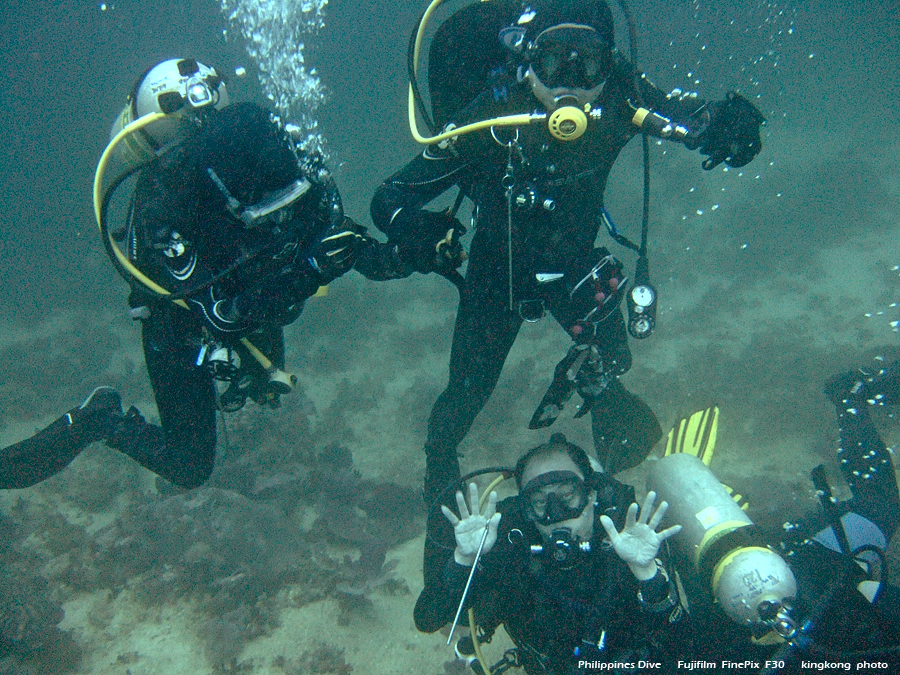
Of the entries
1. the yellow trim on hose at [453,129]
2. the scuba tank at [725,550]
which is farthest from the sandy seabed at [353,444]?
the yellow trim on hose at [453,129]

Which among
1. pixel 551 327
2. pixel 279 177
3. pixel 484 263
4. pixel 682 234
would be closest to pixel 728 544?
pixel 484 263

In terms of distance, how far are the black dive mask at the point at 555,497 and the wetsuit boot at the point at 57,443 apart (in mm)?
3629

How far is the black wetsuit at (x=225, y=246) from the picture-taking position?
2691mm

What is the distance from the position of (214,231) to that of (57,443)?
2.70m

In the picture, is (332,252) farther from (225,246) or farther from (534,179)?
(534,179)

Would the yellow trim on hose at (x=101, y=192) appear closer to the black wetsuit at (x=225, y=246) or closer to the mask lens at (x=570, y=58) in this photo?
the black wetsuit at (x=225, y=246)

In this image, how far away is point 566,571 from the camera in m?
2.97

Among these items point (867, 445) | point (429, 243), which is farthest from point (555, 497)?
point (867, 445)

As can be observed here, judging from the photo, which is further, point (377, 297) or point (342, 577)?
point (377, 297)

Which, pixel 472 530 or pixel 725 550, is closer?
pixel 472 530

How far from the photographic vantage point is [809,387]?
8.73m

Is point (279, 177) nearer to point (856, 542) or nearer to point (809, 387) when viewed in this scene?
point (856, 542)

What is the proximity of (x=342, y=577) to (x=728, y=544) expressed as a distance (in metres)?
4.40

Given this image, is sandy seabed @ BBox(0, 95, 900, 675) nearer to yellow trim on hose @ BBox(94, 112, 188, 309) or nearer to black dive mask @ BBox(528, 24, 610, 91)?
yellow trim on hose @ BBox(94, 112, 188, 309)
